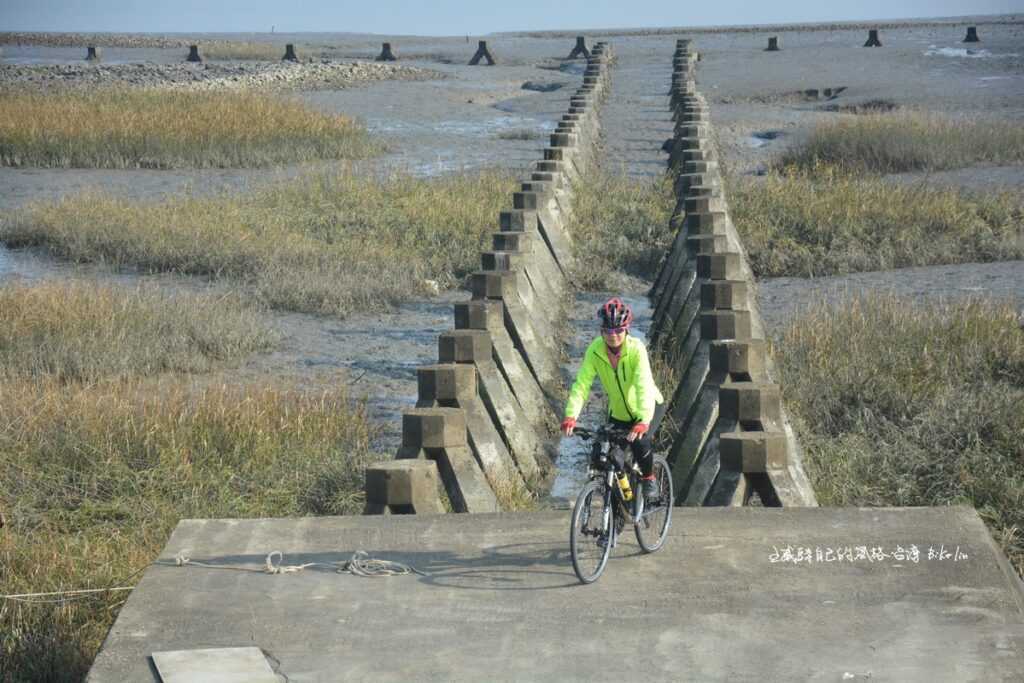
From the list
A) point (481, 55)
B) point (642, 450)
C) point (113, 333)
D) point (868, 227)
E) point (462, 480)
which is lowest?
point (481, 55)

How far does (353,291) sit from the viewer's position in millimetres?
15180

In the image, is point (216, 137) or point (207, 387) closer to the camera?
point (207, 387)

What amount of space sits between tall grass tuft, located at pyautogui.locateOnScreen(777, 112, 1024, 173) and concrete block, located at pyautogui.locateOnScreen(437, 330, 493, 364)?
41.4 ft

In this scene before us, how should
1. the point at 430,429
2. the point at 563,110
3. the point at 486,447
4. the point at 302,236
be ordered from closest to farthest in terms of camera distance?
1. the point at 430,429
2. the point at 486,447
3. the point at 302,236
4. the point at 563,110

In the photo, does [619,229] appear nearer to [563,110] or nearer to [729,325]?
[729,325]

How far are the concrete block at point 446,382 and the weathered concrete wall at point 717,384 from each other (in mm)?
1312

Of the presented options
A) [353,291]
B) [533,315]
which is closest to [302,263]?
[353,291]

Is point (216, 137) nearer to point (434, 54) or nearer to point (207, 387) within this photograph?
point (207, 387)

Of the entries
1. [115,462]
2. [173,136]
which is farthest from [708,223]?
[173,136]

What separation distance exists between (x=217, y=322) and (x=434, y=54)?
43.5m

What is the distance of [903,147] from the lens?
22.0m

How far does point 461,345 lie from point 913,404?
10.7 ft

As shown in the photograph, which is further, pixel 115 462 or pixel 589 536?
pixel 115 462

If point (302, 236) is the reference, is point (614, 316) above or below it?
above
